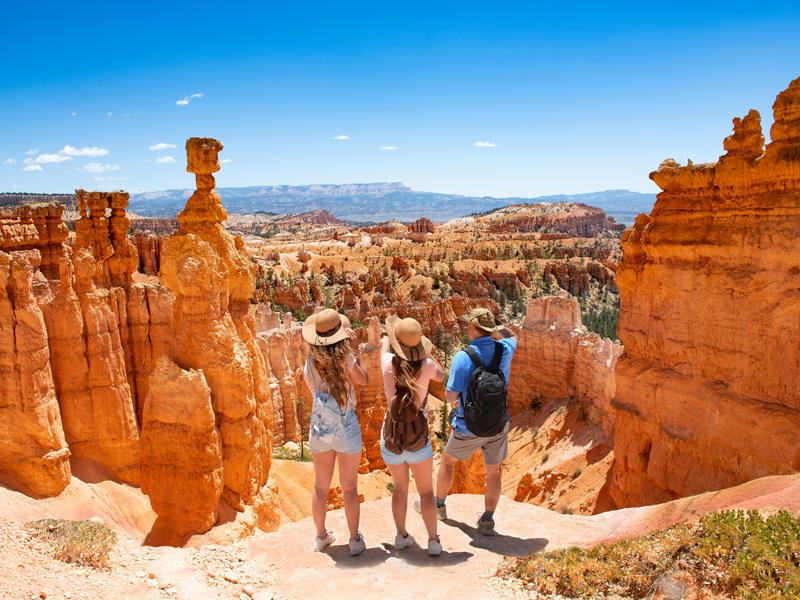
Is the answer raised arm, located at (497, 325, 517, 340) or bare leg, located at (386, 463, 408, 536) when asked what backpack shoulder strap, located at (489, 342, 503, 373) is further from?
bare leg, located at (386, 463, 408, 536)

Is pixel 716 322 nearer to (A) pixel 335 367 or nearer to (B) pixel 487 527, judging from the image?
(B) pixel 487 527

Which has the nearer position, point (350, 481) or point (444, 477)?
point (350, 481)

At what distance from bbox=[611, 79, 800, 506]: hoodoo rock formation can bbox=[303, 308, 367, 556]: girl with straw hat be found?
5728mm

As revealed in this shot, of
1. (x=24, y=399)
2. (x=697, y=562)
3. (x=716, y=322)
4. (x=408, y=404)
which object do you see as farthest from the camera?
(x=24, y=399)

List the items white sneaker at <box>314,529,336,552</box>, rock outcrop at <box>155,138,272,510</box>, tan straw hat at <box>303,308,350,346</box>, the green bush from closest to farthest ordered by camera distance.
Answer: the green bush, tan straw hat at <box>303,308,350,346</box>, white sneaker at <box>314,529,336,552</box>, rock outcrop at <box>155,138,272,510</box>

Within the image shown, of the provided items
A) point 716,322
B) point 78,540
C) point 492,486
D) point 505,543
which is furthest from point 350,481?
point 716,322

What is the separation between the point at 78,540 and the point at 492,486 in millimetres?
3810

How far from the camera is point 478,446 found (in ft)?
17.5

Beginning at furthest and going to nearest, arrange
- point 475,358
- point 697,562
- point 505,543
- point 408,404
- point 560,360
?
point 560,360 < point 505,543 < point 475,358 < point 408,404 < point 697,562

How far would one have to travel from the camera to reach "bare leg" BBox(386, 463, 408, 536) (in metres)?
4.94

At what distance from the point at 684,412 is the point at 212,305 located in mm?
7247

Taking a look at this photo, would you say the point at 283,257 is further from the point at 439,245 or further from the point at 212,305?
the point at 212,305

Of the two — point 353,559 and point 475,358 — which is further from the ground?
point 475,358

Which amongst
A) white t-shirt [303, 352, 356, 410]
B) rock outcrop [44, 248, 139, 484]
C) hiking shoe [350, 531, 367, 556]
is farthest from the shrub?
rock outcrop [44, 248, 139, 484]
